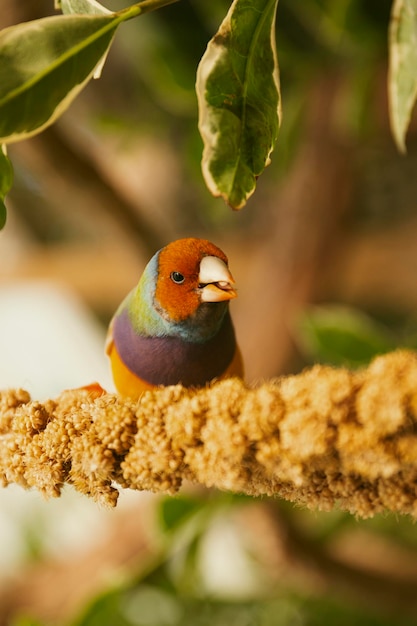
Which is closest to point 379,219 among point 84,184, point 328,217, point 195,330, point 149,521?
point 328,217

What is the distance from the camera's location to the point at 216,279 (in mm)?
402

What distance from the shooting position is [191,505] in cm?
106

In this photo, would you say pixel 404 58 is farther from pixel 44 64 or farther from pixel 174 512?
pixel 174 512

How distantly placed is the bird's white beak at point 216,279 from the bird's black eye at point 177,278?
0.01 meters

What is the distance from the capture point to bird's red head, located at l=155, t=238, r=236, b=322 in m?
0.40

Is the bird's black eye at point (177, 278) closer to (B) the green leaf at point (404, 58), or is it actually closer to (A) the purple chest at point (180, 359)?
(A) the purple chest at point (180, 359)

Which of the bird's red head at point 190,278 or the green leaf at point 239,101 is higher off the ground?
the green leaf at point 239,101

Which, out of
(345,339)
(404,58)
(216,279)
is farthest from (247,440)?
(345,339)

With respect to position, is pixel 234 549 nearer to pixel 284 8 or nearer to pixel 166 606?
pixel 166 606

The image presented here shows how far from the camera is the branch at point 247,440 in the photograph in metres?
0.32

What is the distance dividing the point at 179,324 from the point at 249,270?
1277 millimetres

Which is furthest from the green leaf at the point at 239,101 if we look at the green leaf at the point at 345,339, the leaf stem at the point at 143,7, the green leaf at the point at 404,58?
the green leaf at the point at 345,339

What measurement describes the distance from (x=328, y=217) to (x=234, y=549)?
0.99 meters

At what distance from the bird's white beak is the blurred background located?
0.48 metres
